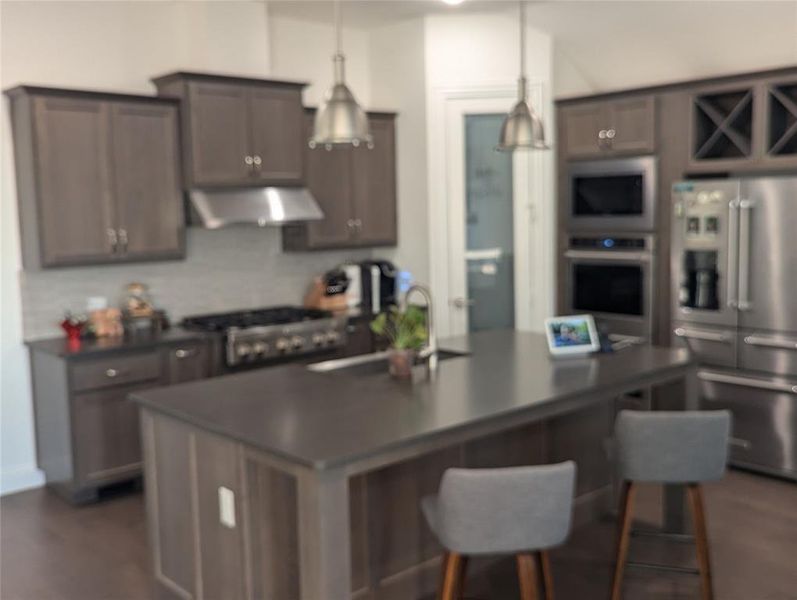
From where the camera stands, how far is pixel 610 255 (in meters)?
5.90

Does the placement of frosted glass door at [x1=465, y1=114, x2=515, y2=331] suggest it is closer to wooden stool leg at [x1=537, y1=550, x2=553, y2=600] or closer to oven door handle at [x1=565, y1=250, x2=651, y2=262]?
oven door handle at [x1=565, y1=250, x2=651, y2=262]

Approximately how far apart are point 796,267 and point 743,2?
5.51 feet

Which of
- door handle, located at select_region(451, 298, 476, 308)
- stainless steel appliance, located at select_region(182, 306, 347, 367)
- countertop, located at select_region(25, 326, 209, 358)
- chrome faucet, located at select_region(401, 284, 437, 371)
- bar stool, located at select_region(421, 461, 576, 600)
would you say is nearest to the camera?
bar stool, located at select_region(421, 461, 576, 600)

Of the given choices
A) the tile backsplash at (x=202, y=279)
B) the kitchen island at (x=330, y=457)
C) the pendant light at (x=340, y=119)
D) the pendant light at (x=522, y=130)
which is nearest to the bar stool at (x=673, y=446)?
the kitchen island at (x=330, y=457)

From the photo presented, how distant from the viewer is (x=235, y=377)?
3.62m

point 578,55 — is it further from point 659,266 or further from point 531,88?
point 659,266

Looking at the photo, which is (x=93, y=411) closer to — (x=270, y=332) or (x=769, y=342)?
(x=270, y=332)

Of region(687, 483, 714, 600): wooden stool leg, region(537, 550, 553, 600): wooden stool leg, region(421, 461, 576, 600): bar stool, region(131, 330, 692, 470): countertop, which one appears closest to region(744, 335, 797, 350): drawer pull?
region(131, 330, 692, 470): countertop

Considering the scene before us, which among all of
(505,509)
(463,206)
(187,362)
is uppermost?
(463,206)

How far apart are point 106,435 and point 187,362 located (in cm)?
62

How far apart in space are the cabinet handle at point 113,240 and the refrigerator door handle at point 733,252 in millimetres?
3713

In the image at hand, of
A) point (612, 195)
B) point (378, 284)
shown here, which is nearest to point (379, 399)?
point (378, 284)

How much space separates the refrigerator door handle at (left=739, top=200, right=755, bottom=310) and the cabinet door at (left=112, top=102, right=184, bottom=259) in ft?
11.3

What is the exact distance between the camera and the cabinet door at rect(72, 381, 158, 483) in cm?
465
